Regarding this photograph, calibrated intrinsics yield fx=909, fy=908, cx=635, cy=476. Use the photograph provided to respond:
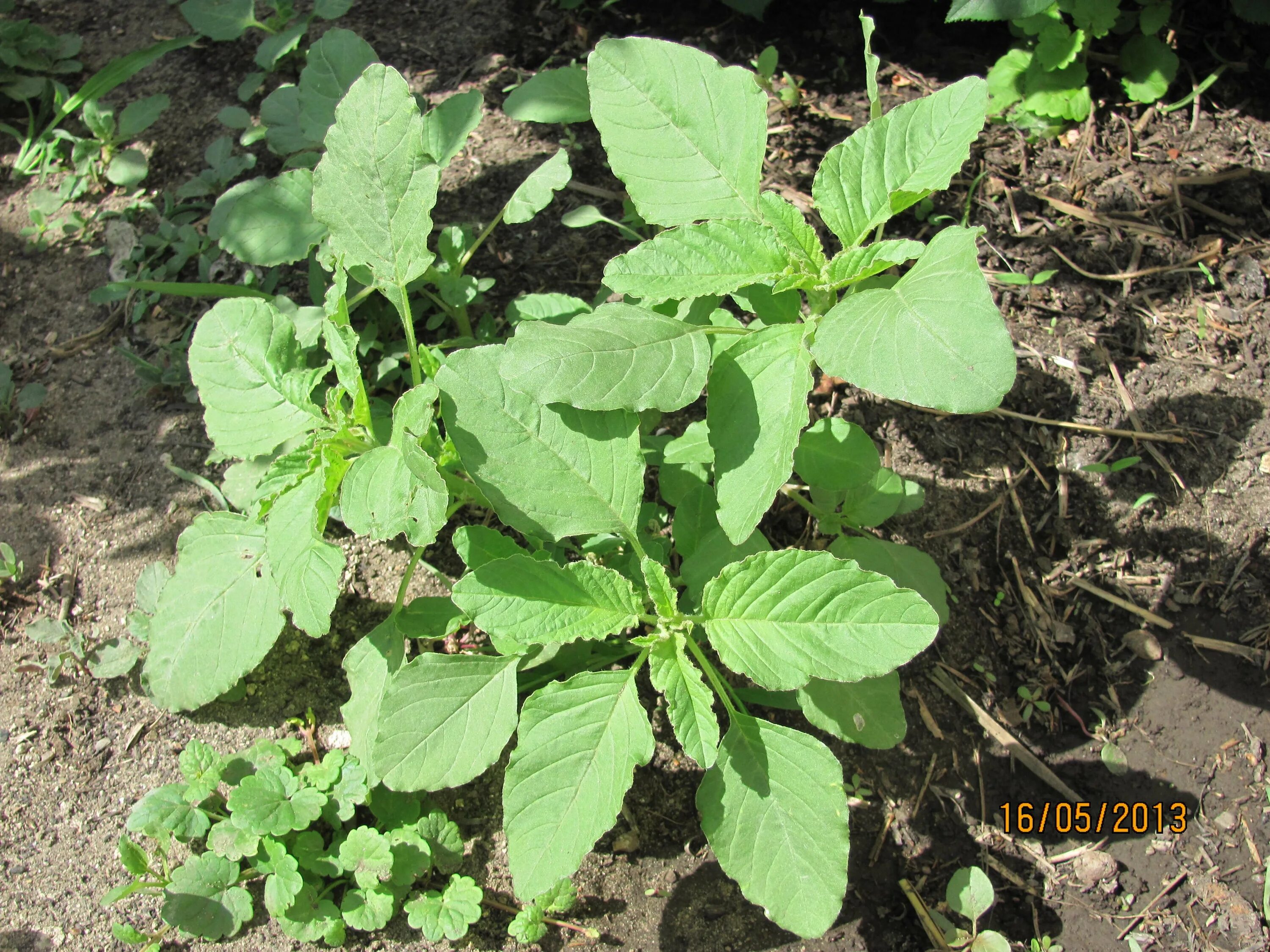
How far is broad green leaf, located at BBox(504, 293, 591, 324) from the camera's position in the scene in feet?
7.79

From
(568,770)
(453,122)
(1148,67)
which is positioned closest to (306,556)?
(568,770)

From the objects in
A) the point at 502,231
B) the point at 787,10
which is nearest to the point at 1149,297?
the point at 787,10

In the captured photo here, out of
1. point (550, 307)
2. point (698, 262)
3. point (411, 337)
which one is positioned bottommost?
point (550, 307)

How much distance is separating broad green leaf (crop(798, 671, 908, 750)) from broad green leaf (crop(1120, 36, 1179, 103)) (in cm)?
217

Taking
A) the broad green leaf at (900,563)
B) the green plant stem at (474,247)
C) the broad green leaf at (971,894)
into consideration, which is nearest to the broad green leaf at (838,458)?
the broad green leaf at (900,563)

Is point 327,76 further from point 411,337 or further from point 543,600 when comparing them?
point 543,600

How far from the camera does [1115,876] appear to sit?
2.24 m

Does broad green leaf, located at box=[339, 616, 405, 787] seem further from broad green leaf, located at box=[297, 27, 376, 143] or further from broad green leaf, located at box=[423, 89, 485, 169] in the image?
broad green leaf, located at box=[297, 27, 376, 143]

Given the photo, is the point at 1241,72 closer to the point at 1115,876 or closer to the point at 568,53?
the point at 568,53

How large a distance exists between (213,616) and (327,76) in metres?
1.58

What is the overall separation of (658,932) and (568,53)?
8.97 ft

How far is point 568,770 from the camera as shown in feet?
5.70

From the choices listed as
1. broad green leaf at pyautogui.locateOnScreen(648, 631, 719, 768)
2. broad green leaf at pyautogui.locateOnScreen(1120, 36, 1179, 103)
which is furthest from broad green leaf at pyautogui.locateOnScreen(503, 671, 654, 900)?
broad green leaf at pyautogui.locateOnScreen(1120, 36, 1179, 103)

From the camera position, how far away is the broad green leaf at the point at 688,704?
167 centimetres
